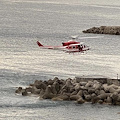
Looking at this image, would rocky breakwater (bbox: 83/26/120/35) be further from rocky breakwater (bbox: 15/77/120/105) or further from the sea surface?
rocky breakwater (bbox: 15/77/120/105)

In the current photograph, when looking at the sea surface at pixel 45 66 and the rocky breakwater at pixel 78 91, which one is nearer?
the sea surface at pixel 45 66

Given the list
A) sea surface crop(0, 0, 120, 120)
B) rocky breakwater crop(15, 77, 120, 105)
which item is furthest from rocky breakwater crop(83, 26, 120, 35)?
rocky breakwater crop(15, 77, 120, 105)

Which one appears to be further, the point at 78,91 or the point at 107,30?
the point at 107,30

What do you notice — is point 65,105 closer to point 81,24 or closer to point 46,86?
point 46,86

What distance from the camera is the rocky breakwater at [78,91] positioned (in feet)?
173

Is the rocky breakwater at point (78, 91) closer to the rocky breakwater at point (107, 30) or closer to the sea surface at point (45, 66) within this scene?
the sea surface at point (45, 66)

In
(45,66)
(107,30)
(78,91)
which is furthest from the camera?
(107,30)

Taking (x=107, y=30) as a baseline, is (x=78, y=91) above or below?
below

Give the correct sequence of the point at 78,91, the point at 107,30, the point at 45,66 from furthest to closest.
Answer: the point at 107,30, the point at 45,66, the point at 78,91

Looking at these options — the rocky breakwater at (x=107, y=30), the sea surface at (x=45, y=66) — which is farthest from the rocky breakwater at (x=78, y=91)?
the rocky breakwater at (x=107, y=30)

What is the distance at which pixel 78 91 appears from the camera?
53.9 m

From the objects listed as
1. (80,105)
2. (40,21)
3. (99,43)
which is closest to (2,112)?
(80,105)

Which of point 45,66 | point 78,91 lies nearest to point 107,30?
point 45,66

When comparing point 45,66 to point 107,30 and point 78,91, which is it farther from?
point 107,30
